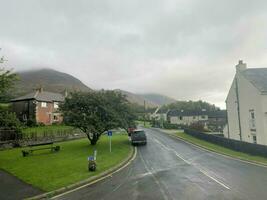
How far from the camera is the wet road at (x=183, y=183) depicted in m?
11.7

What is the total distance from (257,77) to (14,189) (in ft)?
96.0

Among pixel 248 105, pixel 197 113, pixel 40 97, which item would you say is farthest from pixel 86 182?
pixel 197 113

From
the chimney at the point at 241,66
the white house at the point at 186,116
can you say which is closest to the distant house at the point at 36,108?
the chimney at the point at 241,66

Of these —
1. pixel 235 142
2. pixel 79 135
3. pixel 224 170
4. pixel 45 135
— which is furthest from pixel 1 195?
pixel 79 135

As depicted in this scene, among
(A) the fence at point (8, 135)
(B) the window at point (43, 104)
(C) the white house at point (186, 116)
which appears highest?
(B) the window at point (43, 104)

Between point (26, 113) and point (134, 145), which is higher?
point (26, 113)

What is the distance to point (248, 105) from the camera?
108ft

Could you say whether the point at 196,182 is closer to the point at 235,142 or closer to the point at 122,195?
the point at 122,195

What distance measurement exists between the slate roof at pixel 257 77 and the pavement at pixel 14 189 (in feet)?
83.0

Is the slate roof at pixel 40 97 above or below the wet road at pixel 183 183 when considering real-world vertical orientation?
above

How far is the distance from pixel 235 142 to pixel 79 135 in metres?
26.1

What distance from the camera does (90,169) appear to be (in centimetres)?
1722

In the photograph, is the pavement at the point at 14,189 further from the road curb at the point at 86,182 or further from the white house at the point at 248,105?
the white house at the point at 248,105

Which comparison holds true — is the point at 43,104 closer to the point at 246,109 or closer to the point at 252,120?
the point at 246,109
